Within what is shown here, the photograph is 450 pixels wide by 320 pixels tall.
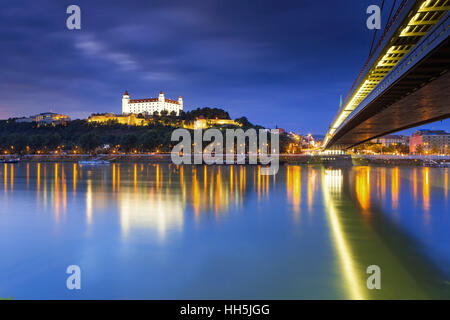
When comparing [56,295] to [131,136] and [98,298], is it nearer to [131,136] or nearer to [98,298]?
[98,298]

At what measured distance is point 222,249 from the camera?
29.3ft

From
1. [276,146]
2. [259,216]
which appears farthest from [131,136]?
[259,216]

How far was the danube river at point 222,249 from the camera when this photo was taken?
6.30 meters

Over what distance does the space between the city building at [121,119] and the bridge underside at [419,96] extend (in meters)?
105

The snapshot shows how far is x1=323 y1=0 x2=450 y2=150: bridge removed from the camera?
28.3ft

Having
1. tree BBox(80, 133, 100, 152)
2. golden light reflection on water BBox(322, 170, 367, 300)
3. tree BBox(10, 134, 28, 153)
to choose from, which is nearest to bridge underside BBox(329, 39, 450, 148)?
golden light reflection on water BBox(322, 170, 367, 300)

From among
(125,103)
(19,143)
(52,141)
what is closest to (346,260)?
(52,141)

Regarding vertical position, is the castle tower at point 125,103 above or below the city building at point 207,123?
above

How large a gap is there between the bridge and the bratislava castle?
4868 inches

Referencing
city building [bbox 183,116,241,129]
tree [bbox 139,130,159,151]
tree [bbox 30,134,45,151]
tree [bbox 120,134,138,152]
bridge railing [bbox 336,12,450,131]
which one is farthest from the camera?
city building [bbox 183,116,241,129]

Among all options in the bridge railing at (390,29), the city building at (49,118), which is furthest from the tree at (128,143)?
the bridge railing at (390,29)

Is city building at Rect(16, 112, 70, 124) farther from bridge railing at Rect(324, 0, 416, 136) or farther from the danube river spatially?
bridge railing at Rect(324, 0, 416, 136)

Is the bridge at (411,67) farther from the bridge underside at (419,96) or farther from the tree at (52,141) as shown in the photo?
the tree at (52,141)
